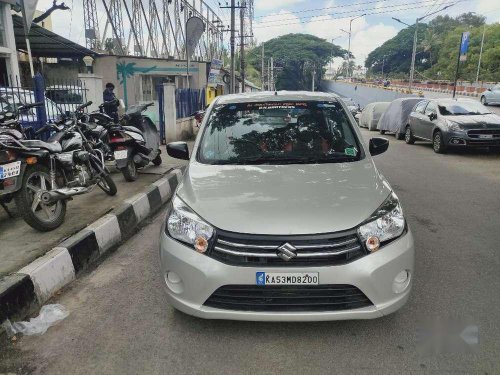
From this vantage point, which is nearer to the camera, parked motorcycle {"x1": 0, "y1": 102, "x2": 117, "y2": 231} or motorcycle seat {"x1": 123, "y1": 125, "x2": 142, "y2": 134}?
parked motorcycle {"x1": 0, "y1": 102, "x2": 117, "y2": 231}

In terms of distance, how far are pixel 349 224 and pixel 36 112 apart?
5.77 metres

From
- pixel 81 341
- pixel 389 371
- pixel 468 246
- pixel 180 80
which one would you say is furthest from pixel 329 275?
pixel 180 80

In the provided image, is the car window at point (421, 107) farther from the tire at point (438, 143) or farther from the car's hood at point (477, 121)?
the car's hood at point (477, 121)

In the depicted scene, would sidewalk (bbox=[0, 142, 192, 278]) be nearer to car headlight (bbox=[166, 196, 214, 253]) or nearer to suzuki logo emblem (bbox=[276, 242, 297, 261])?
car headlight (bbox=[166, 196, 214, 253])

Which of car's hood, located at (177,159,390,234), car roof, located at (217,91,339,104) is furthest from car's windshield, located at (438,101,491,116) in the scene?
car's hood, located at (177,159,390,234)

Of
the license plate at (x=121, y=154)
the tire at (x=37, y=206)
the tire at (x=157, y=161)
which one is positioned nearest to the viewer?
the tire at (x=37, y=206)

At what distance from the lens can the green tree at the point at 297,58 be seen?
86.8 meters

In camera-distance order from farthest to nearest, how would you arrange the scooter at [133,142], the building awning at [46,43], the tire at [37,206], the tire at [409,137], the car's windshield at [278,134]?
the building awning at [46,43] → the tire at [409,137] → the scooter at [133,142] → the tire at [37,206] → the car's windshield at [278,134]

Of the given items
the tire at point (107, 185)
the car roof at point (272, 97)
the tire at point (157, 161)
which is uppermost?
the car roof at point (272, 97)

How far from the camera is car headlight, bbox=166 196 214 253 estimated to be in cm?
268

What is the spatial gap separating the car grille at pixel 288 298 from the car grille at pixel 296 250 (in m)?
0.14

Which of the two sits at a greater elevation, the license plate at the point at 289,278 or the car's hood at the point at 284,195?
the car's hood at the point at 284,195

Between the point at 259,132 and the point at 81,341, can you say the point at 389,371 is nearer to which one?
the point at 81,341

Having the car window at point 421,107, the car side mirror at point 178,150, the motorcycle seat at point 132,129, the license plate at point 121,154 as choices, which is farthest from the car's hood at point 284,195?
the car window at point 421,107
